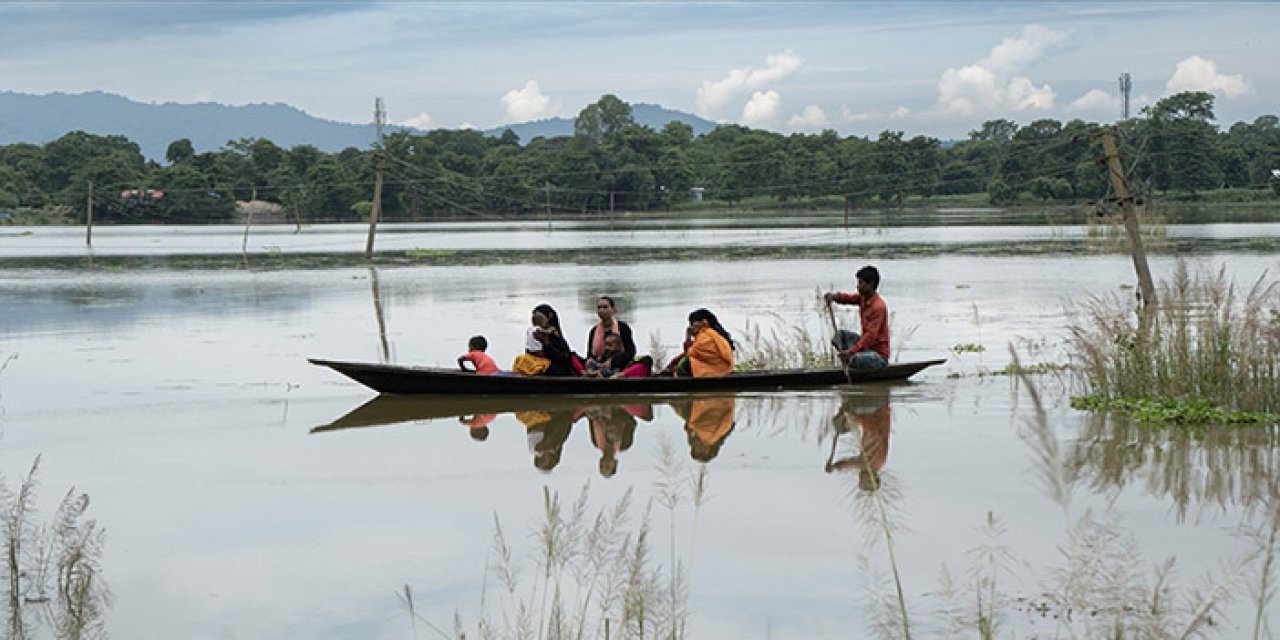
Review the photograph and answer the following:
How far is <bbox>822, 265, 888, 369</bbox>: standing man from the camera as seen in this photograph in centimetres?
1395

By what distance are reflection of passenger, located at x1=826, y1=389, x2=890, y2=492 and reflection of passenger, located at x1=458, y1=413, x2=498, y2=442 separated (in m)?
2.96

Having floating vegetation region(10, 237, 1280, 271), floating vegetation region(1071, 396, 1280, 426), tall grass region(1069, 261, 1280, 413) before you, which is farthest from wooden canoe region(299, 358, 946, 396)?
floating vegetation region(10, 237, 1280, 271)

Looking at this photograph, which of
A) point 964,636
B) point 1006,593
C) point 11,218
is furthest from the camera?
point 11,218

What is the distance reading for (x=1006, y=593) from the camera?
6945 mm

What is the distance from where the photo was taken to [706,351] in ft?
44.7

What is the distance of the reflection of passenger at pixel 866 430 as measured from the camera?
10.3m

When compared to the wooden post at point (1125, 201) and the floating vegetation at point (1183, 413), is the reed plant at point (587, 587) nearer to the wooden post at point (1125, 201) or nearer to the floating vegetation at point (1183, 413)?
the floating vegetation at point (1183, 413)

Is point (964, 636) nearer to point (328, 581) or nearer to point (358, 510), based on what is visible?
point (328, 581)

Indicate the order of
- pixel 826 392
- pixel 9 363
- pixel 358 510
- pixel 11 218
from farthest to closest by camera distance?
1. pixel 11 218
2. pixel 9 363
3. pixel 826 392
4. pixel 358 510

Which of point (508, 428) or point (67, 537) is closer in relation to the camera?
point (67, 537)

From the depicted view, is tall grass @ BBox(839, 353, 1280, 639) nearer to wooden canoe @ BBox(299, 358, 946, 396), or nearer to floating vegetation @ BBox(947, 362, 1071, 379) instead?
wooden canoe @ BBox(299, 358, 946, 396)

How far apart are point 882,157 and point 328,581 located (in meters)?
93.2

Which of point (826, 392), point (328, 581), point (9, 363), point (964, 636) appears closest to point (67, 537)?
point (328, 581)

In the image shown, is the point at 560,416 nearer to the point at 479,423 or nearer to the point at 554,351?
the point at 479,423
